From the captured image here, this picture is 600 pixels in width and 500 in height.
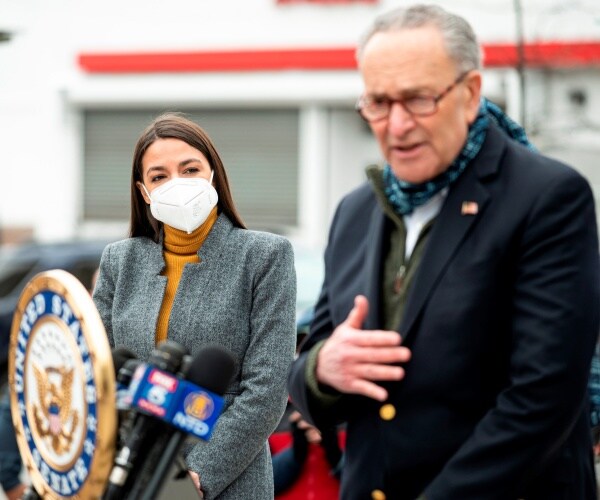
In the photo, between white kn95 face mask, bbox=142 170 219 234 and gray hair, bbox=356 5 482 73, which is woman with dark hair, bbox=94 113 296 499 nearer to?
white kn95 face mask, bbox=142 170 219 234

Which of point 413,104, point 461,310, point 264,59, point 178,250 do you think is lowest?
point 264,59

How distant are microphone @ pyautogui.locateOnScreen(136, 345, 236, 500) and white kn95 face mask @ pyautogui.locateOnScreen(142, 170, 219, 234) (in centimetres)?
115

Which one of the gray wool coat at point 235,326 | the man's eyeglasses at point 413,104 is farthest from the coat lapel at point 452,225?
the gray wool coat at point 235,326

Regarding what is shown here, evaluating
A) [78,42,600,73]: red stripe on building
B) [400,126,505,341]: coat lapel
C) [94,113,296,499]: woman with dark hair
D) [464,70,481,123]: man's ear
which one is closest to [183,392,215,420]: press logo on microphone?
[400,126,505,341]: coat lapel

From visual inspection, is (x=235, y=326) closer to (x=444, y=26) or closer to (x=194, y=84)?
(x=444, y=26)

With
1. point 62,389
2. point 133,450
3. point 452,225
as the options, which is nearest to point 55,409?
point 62,389

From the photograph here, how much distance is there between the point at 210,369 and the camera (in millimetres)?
2363

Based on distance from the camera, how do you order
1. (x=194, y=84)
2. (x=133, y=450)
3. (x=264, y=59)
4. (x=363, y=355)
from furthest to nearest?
1. (x=194, y=84)
2. (x=264, y=59)
3. (x=363, y=355)
4. (x=133, y=450)

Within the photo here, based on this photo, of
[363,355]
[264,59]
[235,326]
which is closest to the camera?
[363,355]

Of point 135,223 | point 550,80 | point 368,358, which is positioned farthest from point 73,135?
point 368,358

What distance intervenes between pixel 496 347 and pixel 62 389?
872 millimetres

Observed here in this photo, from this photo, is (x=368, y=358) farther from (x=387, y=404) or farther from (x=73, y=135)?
(x=73, y=135)

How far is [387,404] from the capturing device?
2.49m

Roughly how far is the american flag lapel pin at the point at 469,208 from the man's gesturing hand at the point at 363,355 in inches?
11.0
